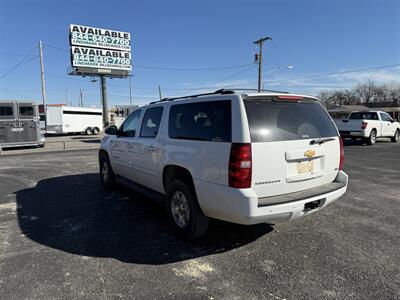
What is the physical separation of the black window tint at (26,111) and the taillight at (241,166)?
17071mm

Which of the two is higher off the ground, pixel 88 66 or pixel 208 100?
pixel 88 66

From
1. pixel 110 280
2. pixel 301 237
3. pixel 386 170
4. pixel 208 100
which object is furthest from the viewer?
pixel 386 170

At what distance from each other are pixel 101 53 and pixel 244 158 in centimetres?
3203

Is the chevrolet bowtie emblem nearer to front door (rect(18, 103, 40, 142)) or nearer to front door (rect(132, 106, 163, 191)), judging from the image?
front door (rect(132, 106, 163, 191))

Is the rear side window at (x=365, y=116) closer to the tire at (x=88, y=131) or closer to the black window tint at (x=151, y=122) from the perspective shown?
the black window tint at (x=151, y=122)

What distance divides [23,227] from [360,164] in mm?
10045

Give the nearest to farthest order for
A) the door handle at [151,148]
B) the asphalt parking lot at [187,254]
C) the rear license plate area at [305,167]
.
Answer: the asphalt parking lot at [187,254] < the rear license plate area at [305,167] < the door handle at [151,148]

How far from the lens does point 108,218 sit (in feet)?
16.6

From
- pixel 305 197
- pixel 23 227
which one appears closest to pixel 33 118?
pixel 23 227

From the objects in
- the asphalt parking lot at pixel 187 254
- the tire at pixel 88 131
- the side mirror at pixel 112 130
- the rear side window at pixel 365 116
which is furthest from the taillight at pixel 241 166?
the tire at pixel 88 131

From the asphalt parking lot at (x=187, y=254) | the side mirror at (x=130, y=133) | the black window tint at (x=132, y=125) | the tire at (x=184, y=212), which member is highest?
the black window tint at (x=132, y=125)

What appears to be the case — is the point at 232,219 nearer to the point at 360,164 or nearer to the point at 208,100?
the point at 208,100

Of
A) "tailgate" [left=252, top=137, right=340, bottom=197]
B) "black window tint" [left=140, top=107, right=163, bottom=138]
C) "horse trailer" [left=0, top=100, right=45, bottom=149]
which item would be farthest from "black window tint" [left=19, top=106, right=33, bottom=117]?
"tailgate" [left=252, top=137, right=340, bottom=197]

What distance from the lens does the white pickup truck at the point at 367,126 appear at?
16.6 metres
